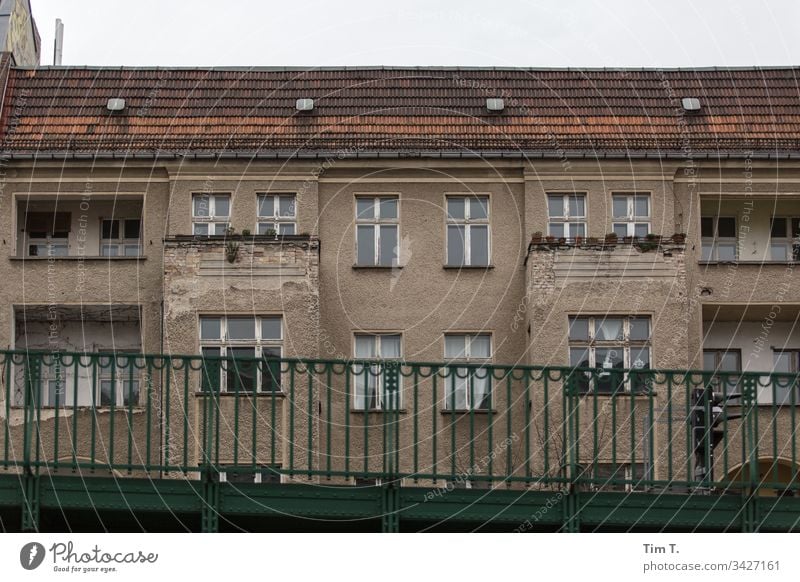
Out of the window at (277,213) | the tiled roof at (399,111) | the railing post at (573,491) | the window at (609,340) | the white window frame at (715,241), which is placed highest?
the tiled roof at (399,111)

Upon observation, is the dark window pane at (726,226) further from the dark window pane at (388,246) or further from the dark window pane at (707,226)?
the dark window pane at (388,246)

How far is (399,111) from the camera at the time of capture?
36312mm

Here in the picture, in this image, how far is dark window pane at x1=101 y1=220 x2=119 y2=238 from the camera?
1423 inches

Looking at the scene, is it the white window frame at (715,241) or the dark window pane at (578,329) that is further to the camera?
the white window frame at (715,241)

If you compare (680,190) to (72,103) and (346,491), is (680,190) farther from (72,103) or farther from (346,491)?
(346,491)

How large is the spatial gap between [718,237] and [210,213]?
9.64 m

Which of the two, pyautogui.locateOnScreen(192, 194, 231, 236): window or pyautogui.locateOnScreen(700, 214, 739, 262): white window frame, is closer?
pyautogui.locateOnScreen(192, 194, 231, 236): window

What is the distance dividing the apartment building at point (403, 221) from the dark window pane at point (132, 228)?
57 mm

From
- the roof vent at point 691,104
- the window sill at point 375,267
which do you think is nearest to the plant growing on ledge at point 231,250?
the window sill at point 375,267

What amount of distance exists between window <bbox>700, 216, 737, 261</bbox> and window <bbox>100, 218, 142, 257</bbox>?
1073 cm

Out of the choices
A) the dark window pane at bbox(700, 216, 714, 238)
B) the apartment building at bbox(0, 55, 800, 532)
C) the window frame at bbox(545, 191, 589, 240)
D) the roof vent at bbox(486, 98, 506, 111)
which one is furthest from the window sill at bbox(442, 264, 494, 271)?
the dark window pane at bbox(700, 216, 714, 238)
